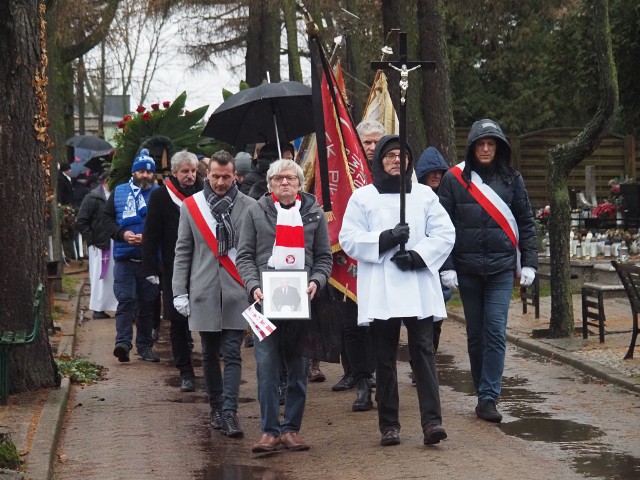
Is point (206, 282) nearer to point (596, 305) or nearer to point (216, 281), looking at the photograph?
point (216, 281)

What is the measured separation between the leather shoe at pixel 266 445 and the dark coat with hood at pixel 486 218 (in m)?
1.92

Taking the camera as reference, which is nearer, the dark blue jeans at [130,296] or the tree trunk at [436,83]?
the dark blue jeans at [130,296]

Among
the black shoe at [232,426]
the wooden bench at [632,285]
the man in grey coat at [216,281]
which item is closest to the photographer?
the black shoe at [232,426]

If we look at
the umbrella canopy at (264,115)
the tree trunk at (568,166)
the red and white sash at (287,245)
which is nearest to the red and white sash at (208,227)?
the red and white sash at (287,245)

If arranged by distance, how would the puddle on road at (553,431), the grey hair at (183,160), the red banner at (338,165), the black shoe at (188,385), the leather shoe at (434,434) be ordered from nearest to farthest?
the puddle on road at (553,431) < the leather shoe at (434,434) < the red banner at (338,165) < the black shoe at (188,385) < the grey hair at (183,160)

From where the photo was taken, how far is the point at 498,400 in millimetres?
10398

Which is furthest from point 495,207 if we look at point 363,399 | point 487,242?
point 363,399

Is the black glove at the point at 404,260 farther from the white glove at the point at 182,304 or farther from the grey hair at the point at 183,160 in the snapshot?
the grey hair at the point at 183,160

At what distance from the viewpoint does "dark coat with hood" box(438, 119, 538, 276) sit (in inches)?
384

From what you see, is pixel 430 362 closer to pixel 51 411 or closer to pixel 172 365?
pixel 51 411

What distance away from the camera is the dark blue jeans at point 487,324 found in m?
9.65

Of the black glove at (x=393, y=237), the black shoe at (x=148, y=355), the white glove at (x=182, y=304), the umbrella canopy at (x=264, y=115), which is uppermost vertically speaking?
the umbrella canopy at (x=264, y=115)

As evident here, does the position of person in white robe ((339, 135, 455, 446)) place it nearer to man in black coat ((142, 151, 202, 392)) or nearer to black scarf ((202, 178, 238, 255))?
black scarf ((202, 178, 238, 255))

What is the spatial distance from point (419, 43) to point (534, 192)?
50.7ft
